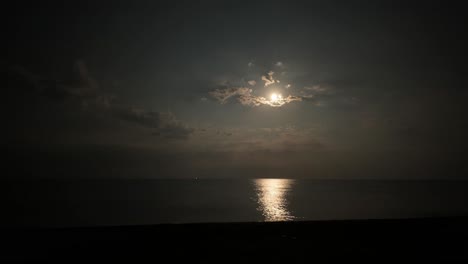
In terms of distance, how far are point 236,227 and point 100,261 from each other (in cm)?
725

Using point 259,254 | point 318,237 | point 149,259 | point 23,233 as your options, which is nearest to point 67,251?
point 149,259

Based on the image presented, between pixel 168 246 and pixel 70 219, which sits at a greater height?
pixel 168 246

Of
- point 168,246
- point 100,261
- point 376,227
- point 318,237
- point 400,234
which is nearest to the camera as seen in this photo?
point 100,261

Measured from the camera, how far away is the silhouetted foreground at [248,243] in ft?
32.9

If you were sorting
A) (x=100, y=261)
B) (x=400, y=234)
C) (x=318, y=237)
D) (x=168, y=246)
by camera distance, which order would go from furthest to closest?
(x=400, y=234)
(x=318, y=237)
(x=168, y=246)
(x=100, y=261)

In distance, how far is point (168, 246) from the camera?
1162cm

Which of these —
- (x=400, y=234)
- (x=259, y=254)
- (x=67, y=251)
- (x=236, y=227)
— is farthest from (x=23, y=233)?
(x=400, y=234)

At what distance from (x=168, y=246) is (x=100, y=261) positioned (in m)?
2.81

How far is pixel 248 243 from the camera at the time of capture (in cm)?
1182

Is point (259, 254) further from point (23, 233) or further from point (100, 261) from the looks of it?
point (23, 233)

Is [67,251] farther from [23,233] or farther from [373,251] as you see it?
[373,251]

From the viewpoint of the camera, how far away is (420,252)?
35.7 feet

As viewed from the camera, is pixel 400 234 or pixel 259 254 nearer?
pixel 259 254

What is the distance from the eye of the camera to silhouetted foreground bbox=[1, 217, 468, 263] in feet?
32.9
